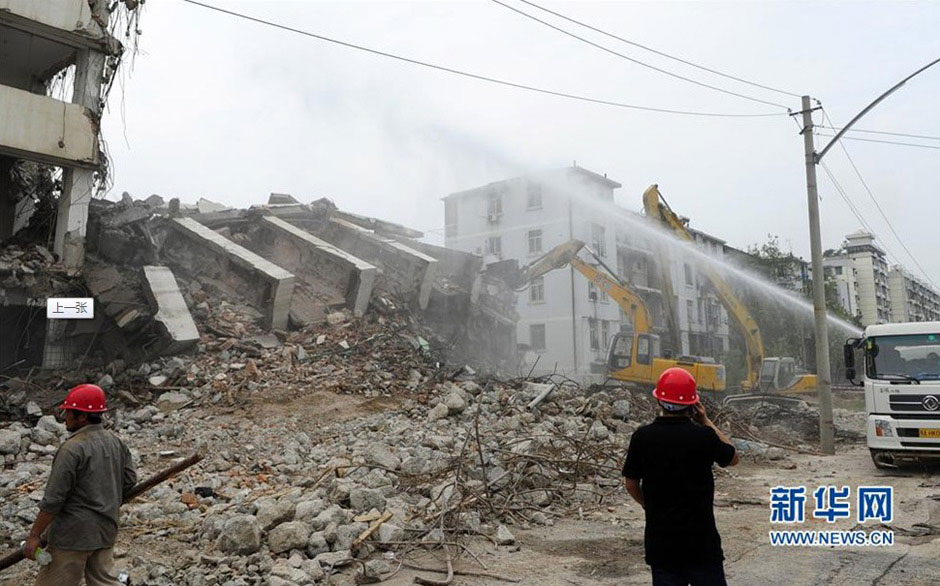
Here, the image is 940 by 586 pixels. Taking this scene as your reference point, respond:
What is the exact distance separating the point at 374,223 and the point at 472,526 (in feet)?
49.1

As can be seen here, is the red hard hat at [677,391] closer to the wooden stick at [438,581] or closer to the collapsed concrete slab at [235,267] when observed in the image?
the wooden stick at [438,581]

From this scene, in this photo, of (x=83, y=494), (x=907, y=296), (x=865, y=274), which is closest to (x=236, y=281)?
(x=83, y=494)

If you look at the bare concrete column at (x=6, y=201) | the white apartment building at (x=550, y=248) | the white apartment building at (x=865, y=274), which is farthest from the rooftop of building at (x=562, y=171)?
the white apartment building at (x=865, y=274)

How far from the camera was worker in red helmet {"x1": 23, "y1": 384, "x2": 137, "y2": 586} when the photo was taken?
152 inches

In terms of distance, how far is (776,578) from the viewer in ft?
17.0

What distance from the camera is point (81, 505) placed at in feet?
13.0

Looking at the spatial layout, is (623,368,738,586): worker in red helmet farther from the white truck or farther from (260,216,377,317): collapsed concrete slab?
(260,216,377,317): collapsed concrete slab

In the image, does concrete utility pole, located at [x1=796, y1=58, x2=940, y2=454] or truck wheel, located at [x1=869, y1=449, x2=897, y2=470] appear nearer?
truck wheel, located at [x1=869, y1=449, x2=897, y2=470]

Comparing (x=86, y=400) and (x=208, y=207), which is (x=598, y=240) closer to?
(x=208, y=207)

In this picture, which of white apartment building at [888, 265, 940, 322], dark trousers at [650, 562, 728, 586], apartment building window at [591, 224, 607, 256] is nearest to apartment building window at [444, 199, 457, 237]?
apartment building window at [591, 224, 607, 256]

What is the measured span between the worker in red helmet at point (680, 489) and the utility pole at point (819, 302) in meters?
10.6

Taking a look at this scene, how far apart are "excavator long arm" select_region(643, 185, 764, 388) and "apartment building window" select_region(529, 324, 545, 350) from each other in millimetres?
16301

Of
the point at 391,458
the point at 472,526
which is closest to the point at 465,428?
the point at 391,458

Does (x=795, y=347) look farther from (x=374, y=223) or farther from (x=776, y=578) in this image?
(x=776, y=578)
